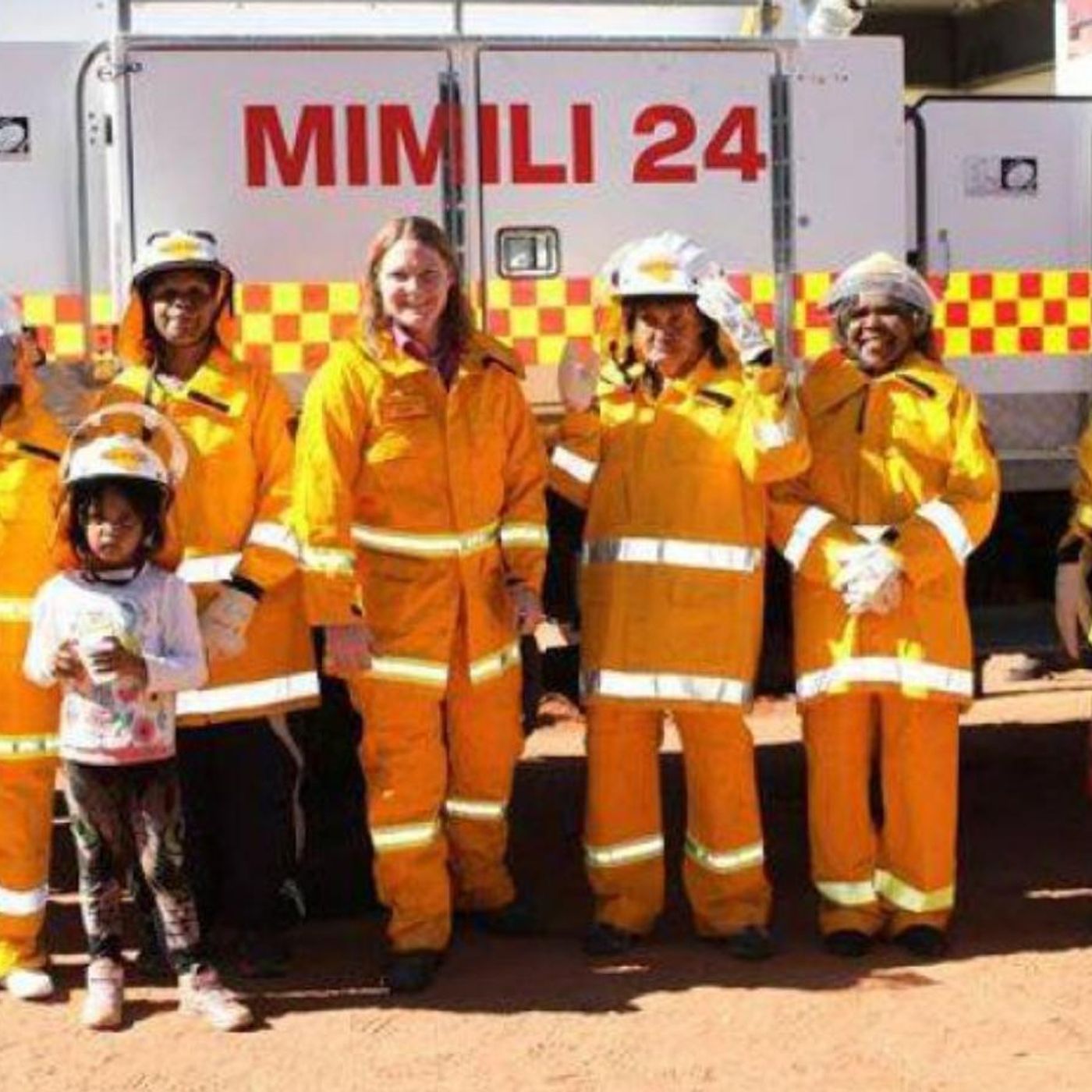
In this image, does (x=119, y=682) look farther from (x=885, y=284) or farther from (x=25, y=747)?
(x=885, y=284)

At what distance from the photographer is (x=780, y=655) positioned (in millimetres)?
6297

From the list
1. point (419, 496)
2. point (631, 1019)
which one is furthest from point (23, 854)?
point (631, 1019)

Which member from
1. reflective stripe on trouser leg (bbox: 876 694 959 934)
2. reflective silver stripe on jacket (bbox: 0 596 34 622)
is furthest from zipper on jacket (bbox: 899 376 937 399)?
reflective silver stripe on jacket (bbox: 0 596 34 622)

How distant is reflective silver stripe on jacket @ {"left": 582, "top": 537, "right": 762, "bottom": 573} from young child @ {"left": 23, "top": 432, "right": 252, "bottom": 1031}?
3.53 ft

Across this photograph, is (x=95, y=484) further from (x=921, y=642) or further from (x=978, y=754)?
(x=978, y=754)

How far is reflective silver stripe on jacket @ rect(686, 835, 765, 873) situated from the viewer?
527cm

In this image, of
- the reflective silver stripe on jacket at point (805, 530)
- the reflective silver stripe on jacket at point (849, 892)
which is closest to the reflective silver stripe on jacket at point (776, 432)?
the reflective silver stripe on jacket at point (805, 530)

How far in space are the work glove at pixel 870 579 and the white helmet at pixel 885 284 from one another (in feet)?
2.00

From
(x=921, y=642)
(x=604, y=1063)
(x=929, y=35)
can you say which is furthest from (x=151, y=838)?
(x=929, y=35)

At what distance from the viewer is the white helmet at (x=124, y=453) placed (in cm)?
467

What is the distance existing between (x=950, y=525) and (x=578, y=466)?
0.92 metres

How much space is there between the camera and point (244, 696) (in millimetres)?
5078

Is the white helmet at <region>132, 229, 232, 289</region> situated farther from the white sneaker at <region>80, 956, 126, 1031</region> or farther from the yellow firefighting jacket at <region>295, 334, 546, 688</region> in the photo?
the white sneaker at <region>80, 956, 126, 1031</region>

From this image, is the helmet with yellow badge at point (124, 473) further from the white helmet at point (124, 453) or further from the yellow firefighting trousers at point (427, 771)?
the yellow firefighting trousers at point (427, 771)
